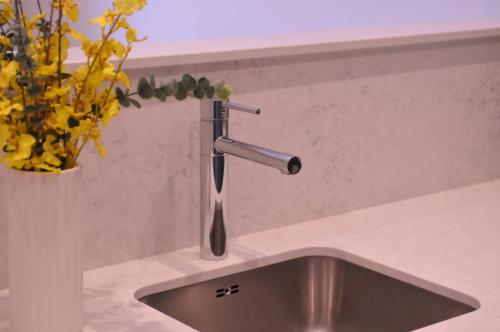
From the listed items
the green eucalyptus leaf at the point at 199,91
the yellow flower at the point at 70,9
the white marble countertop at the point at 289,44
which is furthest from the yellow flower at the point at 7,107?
the white marble countertop at the point at 289,44

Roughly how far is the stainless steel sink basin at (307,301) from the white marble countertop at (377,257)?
0.06 feet

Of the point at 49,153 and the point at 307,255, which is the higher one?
the point at 49,153

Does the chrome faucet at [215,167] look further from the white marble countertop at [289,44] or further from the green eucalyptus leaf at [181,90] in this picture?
the green eucalyptus leaf at [181,90]

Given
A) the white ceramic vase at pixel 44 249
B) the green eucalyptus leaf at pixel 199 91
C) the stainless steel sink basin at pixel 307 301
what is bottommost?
the stainless steel sink basin at pixel 307 301

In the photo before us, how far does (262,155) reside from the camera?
1407mm

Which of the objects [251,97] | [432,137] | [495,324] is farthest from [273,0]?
[495,324]

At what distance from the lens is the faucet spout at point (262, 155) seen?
1.34 metres

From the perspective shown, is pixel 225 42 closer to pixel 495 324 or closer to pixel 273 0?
pixel 495 324

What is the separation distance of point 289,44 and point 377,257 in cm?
42

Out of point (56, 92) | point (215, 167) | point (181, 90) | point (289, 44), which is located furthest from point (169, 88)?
point (289, 44)

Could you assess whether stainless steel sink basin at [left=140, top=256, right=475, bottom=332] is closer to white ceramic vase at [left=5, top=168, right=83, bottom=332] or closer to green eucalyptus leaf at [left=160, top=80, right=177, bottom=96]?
white ceramic vase at [left=5, top=168, right=83, bottom=332]

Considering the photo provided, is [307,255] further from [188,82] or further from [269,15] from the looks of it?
[269,15]

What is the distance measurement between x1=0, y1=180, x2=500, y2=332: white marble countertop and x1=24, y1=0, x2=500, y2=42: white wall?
1.96 m

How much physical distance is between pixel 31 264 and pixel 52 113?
7.6 inches
